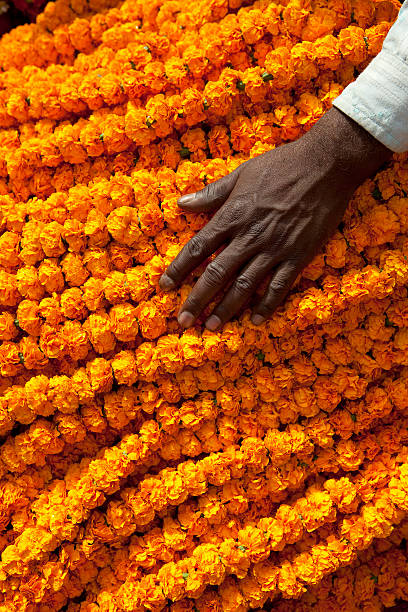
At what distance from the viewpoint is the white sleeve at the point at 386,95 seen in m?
1.78

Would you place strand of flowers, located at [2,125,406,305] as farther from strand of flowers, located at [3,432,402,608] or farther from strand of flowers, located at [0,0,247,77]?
strand of flowers, located at [3,432,402,608]

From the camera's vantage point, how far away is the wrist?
1854mm

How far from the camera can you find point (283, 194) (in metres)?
1.88

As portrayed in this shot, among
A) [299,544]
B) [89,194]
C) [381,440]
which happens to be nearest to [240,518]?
[299,544]

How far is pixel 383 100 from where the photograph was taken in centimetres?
178

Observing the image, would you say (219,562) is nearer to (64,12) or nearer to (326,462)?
(326,462)

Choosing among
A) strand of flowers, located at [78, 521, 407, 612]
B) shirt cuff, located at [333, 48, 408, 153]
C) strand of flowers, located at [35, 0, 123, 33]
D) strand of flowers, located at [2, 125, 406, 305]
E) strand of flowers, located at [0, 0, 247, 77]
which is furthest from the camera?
strand of flowers, located at [35, 0, 123, 33]

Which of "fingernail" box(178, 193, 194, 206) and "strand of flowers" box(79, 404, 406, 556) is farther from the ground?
"fingernail" box(178, 193, 194, 206)

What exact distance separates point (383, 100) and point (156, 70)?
79 cm

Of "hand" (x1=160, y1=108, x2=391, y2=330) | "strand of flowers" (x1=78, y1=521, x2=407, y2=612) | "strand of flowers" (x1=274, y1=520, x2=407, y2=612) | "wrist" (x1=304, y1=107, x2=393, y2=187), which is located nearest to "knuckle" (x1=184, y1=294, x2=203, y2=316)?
"hand" (x1=160, y1=108, x2=391, y2=330)

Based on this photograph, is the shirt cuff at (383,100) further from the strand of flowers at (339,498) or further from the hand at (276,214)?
the strand of flowers at (339,498)

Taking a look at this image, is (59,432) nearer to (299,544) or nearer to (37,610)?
(37,610)

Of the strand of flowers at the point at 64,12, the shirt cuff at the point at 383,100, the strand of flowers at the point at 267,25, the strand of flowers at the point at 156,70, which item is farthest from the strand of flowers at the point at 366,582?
the strand of flowers at the point at 64,12

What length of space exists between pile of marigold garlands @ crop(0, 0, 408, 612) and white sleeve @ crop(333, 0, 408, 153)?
199 mm
